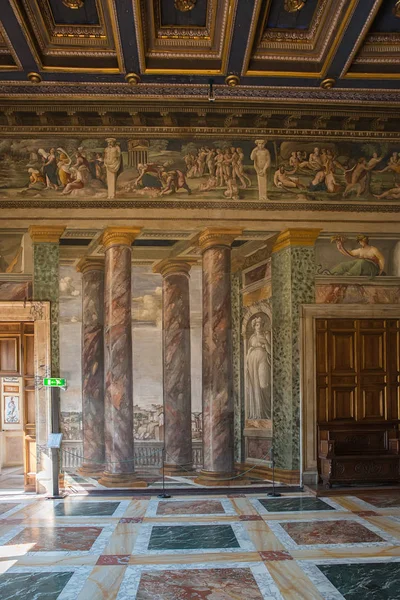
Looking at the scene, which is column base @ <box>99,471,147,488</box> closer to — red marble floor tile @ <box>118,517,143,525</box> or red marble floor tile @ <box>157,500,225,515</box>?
red marble floor tile @ <box>157,500,225,515</box>

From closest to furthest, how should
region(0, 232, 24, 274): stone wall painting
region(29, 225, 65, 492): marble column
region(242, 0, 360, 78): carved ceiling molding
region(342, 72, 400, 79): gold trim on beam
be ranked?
region(242, 0, 360, 78): carved ceiling molding → region(342, 72, 400, 79): gold trim on beam → region(29, 225, 65, 492): marble column → region(0, 232, 24, 274): stone wall painting

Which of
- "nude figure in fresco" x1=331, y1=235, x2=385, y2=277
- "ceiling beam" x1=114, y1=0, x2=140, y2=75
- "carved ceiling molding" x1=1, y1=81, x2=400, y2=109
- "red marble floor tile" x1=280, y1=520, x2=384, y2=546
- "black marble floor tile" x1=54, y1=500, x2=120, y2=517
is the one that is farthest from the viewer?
"nude figure in fresco" x1=331, y1=235, x2=385, y2=277

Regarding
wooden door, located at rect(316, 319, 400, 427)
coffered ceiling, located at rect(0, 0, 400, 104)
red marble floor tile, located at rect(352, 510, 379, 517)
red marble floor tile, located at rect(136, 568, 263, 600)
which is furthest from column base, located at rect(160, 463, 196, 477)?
coffered ceiling, located at rect(0, 0, 400, 104)

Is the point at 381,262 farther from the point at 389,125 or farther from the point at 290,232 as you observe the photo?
the point at 389,125

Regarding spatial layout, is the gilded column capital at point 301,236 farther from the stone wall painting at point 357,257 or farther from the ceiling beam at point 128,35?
the ceiling beam at point 128,35

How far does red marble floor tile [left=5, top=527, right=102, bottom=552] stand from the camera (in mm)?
8031

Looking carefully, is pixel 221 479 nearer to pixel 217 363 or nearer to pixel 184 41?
pixel 217 363

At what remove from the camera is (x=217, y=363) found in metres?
12.5

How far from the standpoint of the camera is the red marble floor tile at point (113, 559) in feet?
23.9

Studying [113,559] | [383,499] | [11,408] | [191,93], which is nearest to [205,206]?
[191,93]

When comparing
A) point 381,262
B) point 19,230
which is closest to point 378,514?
point 381,262

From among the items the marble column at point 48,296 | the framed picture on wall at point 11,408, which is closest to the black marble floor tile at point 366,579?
the marble column at point 48,296

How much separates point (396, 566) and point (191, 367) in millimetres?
9304

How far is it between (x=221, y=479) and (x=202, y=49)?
772 centimetres
